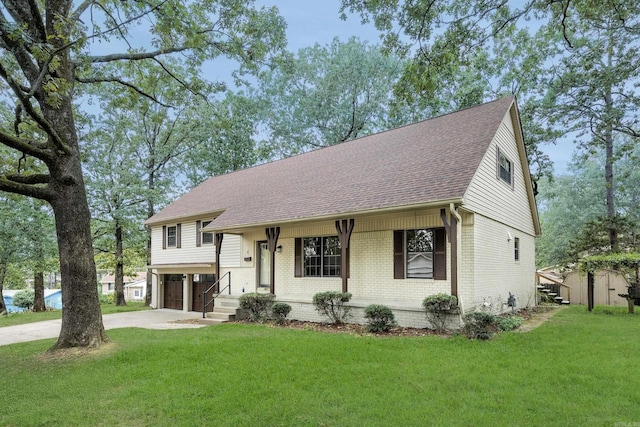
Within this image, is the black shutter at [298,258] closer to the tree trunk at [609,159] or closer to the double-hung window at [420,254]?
the double-hung window at [420,254]

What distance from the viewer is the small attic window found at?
12.1m

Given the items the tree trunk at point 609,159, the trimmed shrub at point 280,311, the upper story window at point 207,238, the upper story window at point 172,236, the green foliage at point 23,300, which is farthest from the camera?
the green foliage at point 23,300

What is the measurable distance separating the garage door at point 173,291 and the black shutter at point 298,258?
8.34m

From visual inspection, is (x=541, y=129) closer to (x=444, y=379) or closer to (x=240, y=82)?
(x=240, y=82)

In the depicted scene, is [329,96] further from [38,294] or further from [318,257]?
[38,294]

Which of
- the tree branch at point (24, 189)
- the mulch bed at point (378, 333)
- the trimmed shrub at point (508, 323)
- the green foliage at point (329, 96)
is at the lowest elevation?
the mulch bed at point (378, 333)

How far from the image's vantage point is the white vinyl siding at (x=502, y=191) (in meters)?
10.2

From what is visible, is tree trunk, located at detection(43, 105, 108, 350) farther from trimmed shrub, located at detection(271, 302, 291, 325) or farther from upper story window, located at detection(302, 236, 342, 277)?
upper story window, located at detection(302, 236, 342, 277)

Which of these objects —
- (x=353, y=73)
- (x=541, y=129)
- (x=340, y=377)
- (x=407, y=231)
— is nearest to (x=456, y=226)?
(x=407, y=231)

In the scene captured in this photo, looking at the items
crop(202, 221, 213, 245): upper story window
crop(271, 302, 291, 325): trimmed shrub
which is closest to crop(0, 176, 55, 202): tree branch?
crop(271, 302, 291, 325): trimmed shrub

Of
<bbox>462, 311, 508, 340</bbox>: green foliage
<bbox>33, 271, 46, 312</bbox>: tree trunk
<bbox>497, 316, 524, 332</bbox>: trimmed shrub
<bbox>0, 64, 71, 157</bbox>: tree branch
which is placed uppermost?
<bbox>0, 64, 71, 157</bbox>: tree branch

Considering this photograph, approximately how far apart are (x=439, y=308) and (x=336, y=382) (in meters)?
4.18

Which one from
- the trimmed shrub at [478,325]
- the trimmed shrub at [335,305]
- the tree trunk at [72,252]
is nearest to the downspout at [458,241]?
the trimmed shrub at [478,325]

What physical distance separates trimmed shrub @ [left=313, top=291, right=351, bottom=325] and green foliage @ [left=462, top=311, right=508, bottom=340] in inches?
127
